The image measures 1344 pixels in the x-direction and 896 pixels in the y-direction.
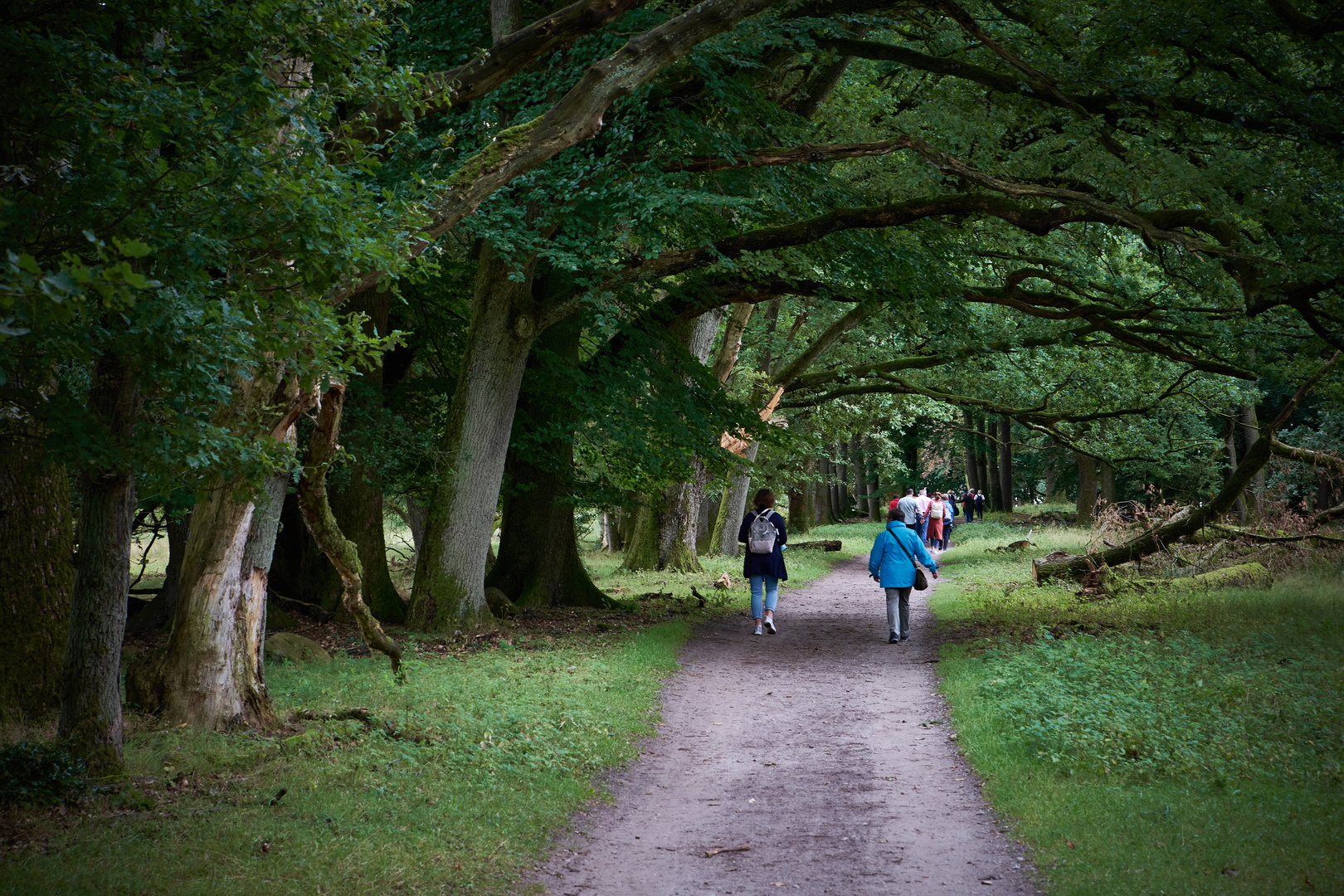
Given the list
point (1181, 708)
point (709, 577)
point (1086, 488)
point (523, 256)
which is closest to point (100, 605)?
point (523, 256)

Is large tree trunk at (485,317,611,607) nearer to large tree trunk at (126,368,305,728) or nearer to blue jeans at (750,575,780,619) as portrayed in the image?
blue jeans at (750,575,780,619)

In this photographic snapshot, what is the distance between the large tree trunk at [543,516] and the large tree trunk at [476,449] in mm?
1936

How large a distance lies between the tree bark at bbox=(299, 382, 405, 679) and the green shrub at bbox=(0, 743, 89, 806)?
209cm

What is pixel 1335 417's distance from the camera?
24.0 meters

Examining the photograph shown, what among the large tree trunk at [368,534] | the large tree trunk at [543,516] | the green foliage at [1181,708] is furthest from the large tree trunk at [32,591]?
the green foliage at [1181,708]

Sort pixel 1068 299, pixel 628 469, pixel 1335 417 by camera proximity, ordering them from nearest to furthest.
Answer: pixel 1068 299 < pixel 628 469 < pixel 1335 417

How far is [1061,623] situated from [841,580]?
9572 mm

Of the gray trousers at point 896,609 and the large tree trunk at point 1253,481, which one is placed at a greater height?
the large tree trunk at point 1253,481

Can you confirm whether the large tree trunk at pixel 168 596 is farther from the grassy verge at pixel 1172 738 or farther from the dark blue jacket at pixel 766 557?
the grassy verge at pixel 1172 738

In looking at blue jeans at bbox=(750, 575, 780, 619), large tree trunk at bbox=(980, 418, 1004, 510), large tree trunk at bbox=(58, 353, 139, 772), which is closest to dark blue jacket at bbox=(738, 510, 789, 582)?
blue jeans at bbox=(750, 575, 780, 619)

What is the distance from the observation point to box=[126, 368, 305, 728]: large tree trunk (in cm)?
729

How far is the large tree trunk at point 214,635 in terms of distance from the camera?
729cm

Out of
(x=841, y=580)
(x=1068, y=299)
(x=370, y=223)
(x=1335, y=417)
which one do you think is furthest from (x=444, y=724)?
(x=1335, y=417)

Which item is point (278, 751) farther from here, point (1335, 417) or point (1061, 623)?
point (1335, 417)
